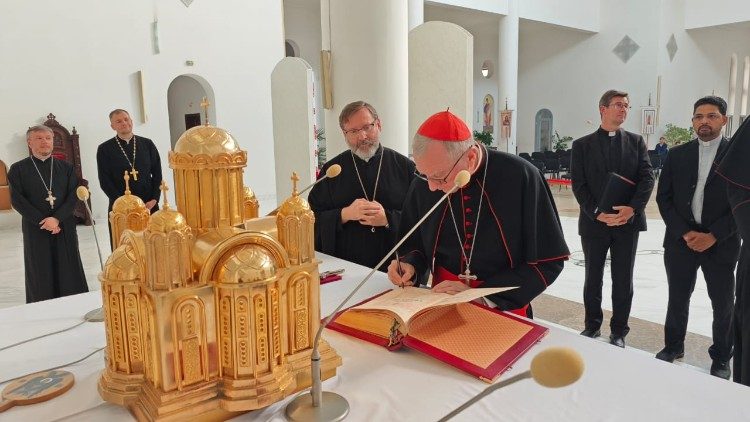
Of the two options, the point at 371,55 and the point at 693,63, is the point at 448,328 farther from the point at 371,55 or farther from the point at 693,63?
the point at 693,63

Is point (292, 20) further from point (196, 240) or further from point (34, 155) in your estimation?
point (196, 240)

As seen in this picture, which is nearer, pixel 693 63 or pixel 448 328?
pixel 448 328

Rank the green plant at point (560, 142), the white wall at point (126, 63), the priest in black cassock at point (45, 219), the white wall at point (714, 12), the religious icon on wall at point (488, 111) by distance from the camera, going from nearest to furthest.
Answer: the priest in black cassock at point (45, 219) < the white wall at point (126, 63) < the white wall at point (714, 12) < the green plant at point (560, 142) < the religious icon on wall at point (488, 111)

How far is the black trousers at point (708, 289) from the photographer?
3480 mm

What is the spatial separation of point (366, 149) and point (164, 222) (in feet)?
7.11

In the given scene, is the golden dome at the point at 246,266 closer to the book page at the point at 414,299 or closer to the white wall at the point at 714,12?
the book page at the point at 414,299

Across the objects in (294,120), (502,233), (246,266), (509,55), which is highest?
(509,55)

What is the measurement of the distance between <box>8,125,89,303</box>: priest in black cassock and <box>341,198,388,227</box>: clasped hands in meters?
2.96

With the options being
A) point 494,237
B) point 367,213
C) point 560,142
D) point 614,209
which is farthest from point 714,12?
point 494,237

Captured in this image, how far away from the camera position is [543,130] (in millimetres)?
21703

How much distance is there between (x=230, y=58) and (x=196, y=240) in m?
10.9

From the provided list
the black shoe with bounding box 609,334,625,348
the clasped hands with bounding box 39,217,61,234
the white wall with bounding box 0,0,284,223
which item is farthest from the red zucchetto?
the white wall with bounding box 0,0,284,223

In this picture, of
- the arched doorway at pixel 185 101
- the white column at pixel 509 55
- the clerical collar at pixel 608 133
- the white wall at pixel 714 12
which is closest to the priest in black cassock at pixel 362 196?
the clerical collar at pixel 608 133

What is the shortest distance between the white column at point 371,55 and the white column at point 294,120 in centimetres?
65
